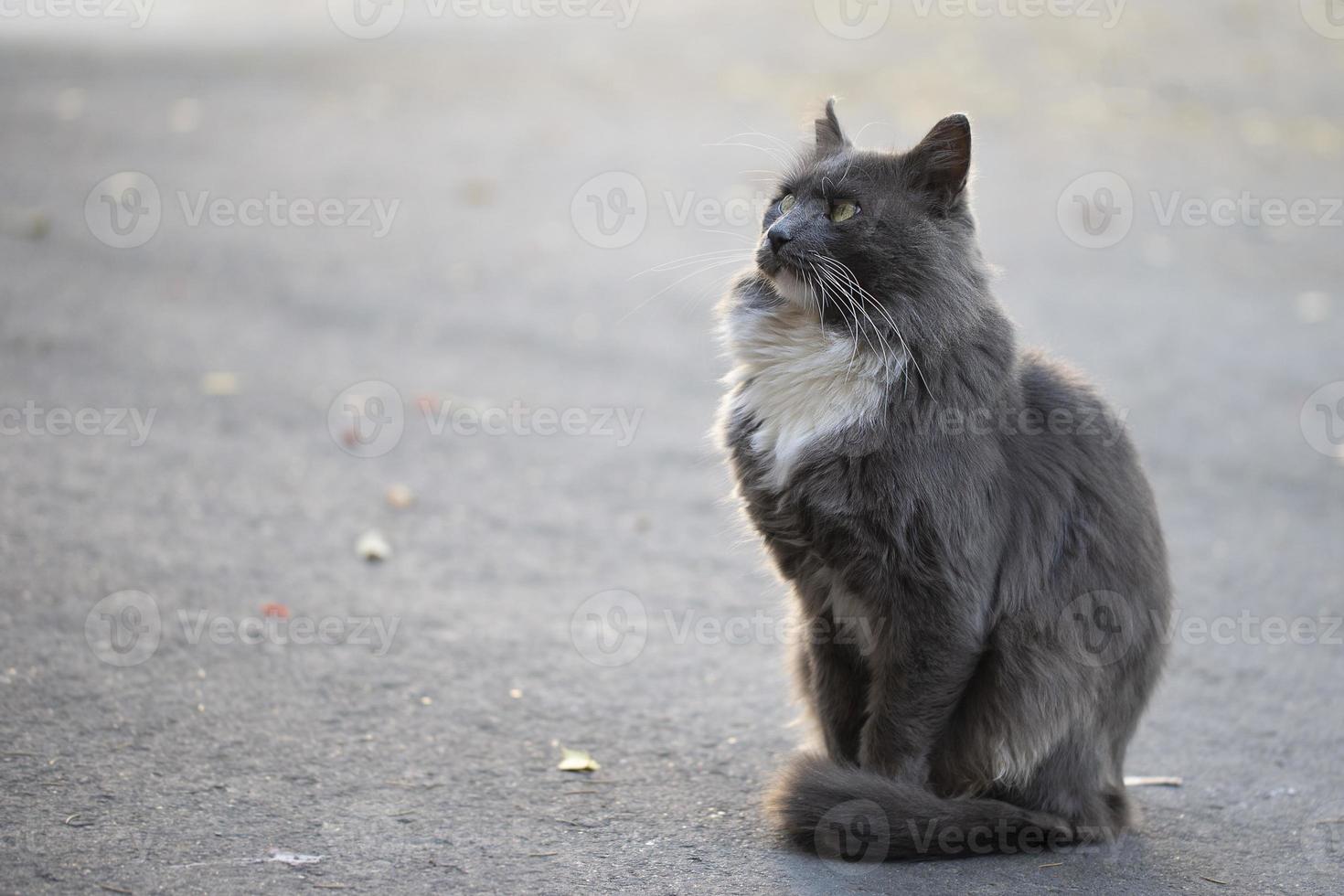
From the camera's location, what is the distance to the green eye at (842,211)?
133 inches

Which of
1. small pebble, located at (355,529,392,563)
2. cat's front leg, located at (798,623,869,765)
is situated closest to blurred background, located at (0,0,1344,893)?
small pebble, located at (355,529,392,563)

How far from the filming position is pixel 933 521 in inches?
126

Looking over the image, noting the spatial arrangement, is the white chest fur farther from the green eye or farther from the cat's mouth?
the green eye

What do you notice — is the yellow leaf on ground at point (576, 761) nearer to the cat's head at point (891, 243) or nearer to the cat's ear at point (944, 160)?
the cat's head at point (891, 243)

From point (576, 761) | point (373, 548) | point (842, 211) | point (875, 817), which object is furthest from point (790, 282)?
point (373, 548)

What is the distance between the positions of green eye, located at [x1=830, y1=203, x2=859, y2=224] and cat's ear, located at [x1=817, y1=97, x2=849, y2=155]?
0.36 m

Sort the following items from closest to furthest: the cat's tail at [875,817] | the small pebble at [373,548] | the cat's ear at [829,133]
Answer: the cat's tail at [875,817]
the cat's ear at [829,133]
the small pebble at [373,548]

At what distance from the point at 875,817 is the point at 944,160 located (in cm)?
180

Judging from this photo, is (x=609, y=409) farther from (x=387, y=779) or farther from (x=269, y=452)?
(x=387, y=779)

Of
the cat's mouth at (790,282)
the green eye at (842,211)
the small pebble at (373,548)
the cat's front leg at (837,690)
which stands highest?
the green eye at (842,211)

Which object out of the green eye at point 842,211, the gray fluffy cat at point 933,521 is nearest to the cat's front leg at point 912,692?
the gray fluffy cat at point 933,521

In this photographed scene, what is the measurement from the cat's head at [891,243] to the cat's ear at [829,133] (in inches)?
11.5

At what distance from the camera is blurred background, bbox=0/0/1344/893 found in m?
3.56

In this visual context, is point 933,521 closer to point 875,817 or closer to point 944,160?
point 875,817
